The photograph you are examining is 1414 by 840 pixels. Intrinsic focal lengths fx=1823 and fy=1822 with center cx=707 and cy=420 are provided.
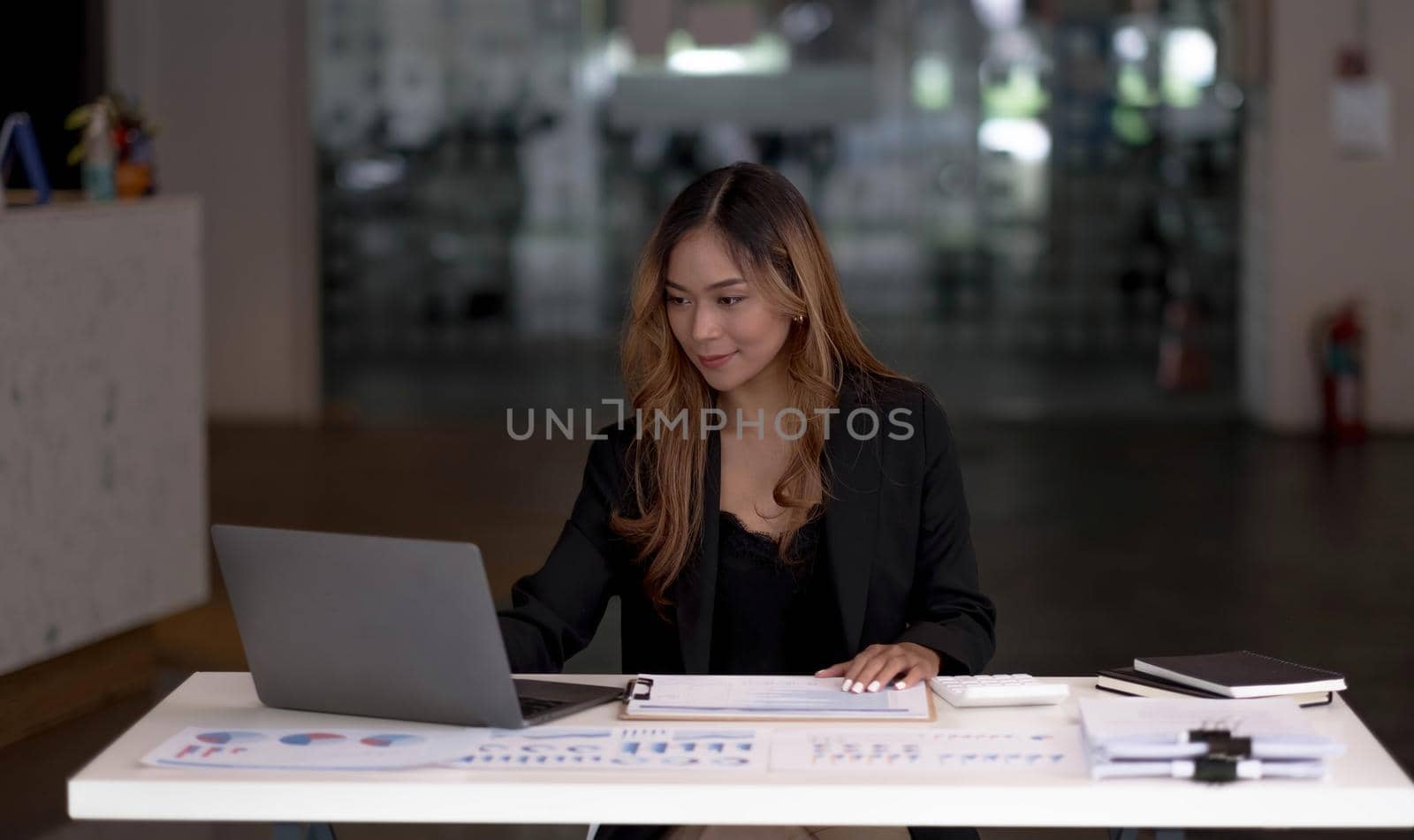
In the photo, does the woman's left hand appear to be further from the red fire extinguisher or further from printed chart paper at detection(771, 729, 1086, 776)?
the red fire extinguisher

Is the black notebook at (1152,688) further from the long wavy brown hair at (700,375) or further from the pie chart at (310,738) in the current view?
the pie chart at (310,738)

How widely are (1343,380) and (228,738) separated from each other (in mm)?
7804

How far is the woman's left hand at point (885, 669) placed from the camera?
228cm

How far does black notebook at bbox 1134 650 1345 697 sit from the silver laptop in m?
0.78

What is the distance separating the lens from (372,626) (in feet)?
6.61

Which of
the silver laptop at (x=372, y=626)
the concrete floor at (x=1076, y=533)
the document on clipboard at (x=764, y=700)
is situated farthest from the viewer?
the concrete floor at (x=1076, y=533)

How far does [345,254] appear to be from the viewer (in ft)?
33.6

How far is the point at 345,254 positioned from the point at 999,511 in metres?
4.52

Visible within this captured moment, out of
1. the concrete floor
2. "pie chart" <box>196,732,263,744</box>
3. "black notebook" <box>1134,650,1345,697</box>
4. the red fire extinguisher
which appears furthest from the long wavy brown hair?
the red fire extinguisher

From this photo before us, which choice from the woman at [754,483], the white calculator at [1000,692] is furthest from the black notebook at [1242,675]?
the woman at [754,483]

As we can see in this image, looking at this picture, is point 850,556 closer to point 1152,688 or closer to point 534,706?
point 1152,688

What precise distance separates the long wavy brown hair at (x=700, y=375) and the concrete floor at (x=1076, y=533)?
54.0 inches

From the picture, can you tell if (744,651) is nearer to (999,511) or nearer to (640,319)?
(640,319)

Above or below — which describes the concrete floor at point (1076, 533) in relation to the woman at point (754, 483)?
below
